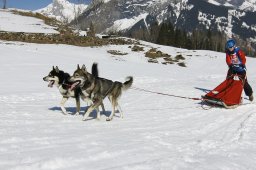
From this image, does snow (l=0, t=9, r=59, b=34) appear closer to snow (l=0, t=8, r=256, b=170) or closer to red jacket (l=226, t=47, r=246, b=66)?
Result: snow (l=0, t=8, r=256, b=170)

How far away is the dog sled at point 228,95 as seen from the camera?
12.0m

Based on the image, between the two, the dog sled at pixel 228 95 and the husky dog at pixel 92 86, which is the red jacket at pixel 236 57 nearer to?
the dog sled at pixel 228 95

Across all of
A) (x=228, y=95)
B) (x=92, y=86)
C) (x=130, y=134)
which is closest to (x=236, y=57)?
(x=228, y=95)

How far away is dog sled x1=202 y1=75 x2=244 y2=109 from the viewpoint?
39.3 ft

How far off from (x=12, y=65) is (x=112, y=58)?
9.51 meters

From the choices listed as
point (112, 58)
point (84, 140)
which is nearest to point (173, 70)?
point (112, 58)

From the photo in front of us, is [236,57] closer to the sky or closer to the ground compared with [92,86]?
closer to the sky

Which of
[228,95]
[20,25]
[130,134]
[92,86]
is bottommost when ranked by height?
[130,134]

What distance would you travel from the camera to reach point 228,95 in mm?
12039

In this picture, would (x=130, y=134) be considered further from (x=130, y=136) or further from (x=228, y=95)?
(x=228, y=95)

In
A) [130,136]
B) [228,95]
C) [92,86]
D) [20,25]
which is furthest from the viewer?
[20,25]

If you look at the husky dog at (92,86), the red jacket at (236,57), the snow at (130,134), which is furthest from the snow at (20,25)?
the husky dog at (92,86)

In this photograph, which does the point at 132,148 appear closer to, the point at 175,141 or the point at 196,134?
the point at 175,141

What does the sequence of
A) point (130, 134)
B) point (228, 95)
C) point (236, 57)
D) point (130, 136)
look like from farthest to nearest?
point (236, 57) < point (228, 95) < point (130, 134) < point (130, 136)
